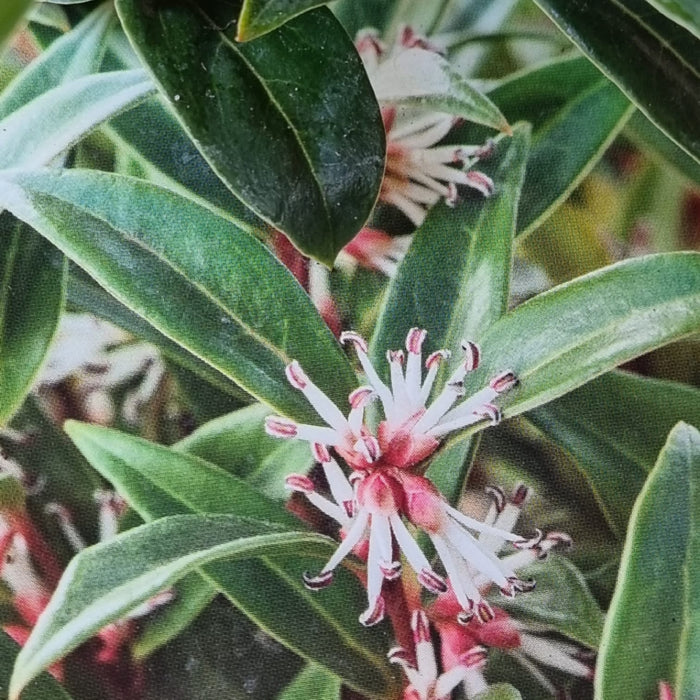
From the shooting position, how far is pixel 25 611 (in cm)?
41

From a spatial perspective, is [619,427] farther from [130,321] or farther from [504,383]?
[130,321]

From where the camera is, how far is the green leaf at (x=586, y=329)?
414 millimetres

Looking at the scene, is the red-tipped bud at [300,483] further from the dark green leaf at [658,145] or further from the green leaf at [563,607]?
the dark green leaf at [658,145]

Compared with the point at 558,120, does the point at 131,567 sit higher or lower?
lower

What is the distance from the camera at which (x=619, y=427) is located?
0.44m

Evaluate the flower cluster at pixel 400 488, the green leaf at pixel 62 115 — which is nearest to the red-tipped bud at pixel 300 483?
the flower cluster at pixel 400 488

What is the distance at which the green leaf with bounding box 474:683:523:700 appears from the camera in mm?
418

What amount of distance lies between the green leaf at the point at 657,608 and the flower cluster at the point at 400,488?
55 millimetres

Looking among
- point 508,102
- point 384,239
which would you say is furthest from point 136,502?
point 508,102

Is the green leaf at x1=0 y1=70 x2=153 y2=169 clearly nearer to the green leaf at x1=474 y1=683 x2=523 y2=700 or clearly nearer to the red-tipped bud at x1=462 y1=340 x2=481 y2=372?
the red-tipped bud at x1=462 y1=340 x2=481 y2=372

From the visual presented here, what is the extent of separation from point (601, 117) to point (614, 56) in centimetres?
7

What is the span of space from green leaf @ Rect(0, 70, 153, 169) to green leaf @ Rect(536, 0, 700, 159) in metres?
0.22

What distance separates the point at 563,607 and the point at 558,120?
10.8 inches

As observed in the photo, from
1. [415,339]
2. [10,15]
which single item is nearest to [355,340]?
[415,339]
